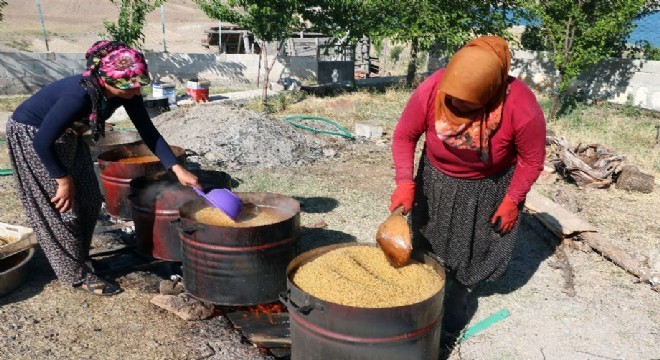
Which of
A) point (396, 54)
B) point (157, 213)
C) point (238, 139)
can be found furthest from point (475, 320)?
point (396, 54)

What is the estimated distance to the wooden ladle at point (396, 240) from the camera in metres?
2.78

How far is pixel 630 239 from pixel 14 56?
1437cm

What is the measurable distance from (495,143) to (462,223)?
0.60 m

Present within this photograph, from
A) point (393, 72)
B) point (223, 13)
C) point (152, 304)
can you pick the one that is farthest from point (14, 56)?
point (393, 72)

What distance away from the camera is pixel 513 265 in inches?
184

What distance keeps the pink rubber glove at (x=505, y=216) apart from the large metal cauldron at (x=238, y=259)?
4.18 ft

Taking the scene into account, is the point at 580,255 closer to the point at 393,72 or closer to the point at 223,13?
the point at 223,13

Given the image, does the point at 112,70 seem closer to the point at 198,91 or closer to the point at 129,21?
the point at 198,91

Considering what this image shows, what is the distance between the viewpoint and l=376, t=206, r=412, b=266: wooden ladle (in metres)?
2.78

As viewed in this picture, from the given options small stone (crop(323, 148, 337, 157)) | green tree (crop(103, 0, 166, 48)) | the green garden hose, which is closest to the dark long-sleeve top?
small stone (crop(323, 148, 337, 157))

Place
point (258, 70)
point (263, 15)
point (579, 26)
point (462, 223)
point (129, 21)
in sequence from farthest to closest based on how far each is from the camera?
point (258, 70), point (129, 21), point (263, 15), point (579, 26), point (462, 223)

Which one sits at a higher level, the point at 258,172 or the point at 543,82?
the point at 543,82

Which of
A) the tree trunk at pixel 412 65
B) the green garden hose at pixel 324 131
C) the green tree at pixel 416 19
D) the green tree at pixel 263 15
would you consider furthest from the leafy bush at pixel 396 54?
the green garden hose at pixel 324 131

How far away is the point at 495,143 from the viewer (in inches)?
113
